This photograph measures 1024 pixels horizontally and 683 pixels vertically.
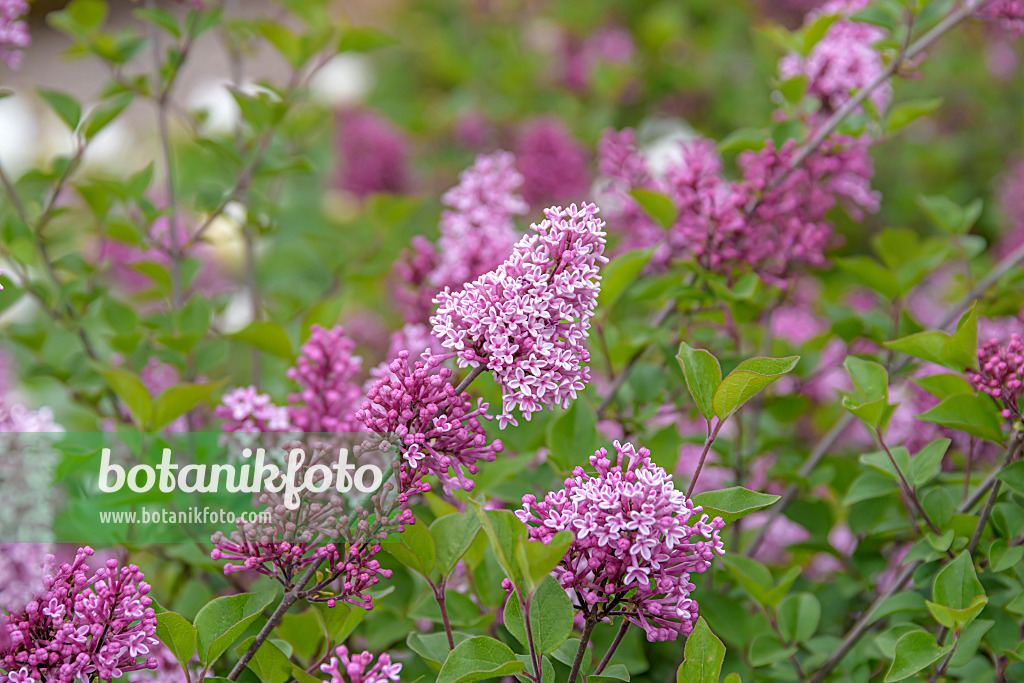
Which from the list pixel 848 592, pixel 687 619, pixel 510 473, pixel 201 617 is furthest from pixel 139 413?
pixel 848 592

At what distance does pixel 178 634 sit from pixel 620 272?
513 mm

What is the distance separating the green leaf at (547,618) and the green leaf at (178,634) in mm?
245

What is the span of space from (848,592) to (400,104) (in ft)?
5.81

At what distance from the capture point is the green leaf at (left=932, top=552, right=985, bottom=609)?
690 mm

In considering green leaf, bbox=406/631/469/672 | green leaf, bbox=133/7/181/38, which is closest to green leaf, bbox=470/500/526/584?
green leaf, bbox=406/631/469/672

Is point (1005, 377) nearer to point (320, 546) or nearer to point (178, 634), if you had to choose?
point (320, 546)

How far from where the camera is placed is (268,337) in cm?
90

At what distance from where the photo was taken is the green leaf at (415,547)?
65cm

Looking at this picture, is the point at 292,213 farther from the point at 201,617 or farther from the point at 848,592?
the point at 848,592

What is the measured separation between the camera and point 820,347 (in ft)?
3.63

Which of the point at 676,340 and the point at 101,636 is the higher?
the point at 676,340

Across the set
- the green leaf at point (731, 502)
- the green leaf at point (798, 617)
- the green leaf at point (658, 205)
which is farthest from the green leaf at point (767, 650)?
the green leaf at point (658, 205)

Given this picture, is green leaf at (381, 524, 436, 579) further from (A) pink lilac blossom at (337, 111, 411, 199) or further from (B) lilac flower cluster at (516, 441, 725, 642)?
(A) pink lilac blossom at (337, 111, 411, 199)

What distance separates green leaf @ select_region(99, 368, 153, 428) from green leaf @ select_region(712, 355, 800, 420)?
1.83ft
